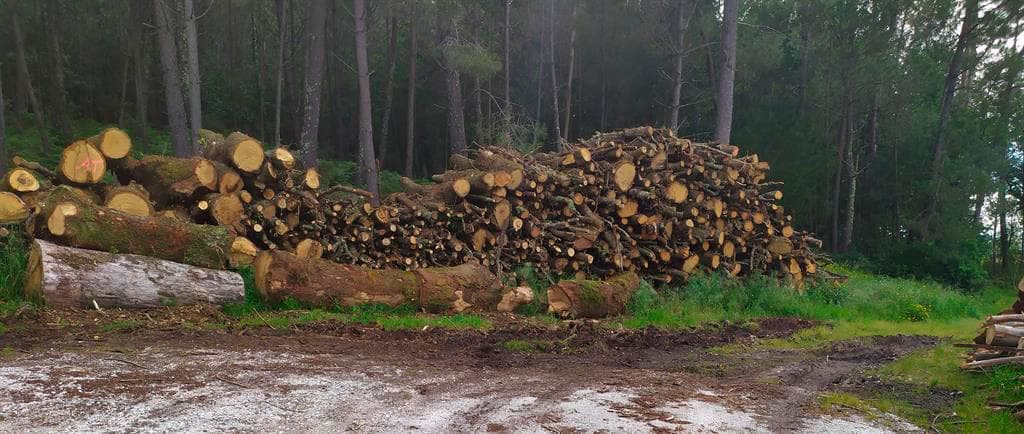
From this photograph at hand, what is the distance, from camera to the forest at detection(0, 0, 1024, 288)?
76.3 ft

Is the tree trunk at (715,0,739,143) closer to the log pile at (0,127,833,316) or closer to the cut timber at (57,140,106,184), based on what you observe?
the log pile at (0,127,833,316)

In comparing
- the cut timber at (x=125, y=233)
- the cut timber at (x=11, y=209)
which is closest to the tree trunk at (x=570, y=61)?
the cut timber at (x=125, y=233)

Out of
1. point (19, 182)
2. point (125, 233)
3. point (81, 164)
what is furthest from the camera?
point (81, 164)

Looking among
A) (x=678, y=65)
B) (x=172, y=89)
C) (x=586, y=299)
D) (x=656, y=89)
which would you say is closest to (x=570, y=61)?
(x=656, y=89)

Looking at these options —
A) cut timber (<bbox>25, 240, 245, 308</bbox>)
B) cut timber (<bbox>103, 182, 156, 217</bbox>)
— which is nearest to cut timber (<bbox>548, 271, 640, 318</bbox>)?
cut timber (<bbox>25, 240, 245, 308</bbox>)

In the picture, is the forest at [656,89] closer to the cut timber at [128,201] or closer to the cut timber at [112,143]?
the cut timber at [112,143]

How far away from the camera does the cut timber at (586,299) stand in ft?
31.7

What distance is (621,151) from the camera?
1262 cm

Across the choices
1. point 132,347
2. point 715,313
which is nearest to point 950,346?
point 715,313

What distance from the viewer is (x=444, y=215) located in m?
10.9

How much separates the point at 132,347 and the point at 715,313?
8.43 metres

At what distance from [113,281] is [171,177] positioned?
2409mm

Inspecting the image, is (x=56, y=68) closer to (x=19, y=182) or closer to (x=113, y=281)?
(x=19, y=182)

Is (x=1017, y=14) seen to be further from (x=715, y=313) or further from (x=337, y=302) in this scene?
(x=337, y=302)
